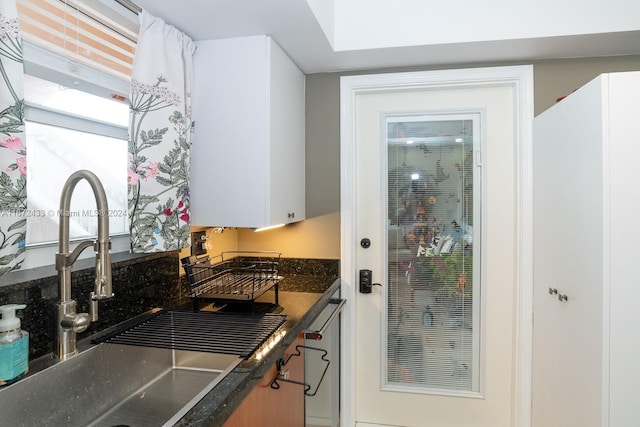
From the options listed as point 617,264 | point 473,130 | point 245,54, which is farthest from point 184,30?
point 617,264

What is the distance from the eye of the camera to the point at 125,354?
50.6 inches

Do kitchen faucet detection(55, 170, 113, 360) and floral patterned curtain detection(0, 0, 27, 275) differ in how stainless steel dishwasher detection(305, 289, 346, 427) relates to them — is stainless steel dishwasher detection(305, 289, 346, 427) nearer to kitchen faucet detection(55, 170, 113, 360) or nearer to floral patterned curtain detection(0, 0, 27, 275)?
kitchen faucet detection(55, 170, 113, 360)

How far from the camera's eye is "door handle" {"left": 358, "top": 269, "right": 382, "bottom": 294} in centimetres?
231

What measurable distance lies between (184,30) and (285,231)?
1.15 metres

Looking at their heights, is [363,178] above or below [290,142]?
below

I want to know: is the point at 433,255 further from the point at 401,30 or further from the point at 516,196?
the point at 401,30

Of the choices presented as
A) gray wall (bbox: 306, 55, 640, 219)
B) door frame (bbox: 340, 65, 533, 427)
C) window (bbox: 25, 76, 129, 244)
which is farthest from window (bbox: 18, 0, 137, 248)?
door frame (bbox: 340, 65, 533, 427)

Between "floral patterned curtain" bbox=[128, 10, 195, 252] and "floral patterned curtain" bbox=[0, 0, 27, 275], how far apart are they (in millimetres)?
455

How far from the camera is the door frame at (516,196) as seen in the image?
2.09m

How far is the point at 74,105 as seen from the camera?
53.7 inches

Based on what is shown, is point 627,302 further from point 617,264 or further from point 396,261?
point 396,261

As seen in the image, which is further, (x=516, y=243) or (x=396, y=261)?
(x=396, y=261)

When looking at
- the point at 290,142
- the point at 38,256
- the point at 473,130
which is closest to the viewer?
the point at 38,256

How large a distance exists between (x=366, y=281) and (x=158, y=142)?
1349mm
